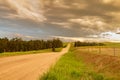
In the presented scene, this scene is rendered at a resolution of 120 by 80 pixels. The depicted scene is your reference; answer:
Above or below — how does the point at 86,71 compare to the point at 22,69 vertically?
above

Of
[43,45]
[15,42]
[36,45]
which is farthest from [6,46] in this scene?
[43,45]

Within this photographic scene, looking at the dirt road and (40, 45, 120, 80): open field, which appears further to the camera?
the dirt road

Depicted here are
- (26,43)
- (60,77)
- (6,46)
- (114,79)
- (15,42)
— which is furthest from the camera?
(26,43)

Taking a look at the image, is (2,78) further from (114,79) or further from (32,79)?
(114,79)

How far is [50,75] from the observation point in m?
14.1

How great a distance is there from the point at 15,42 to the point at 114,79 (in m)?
116

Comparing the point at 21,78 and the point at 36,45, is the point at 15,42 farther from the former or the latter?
the point at 21,78

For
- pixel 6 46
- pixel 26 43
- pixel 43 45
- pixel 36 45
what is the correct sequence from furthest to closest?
pixel 43 45 → pixel 36 45 → pixel 26 43 → pixel 6 46

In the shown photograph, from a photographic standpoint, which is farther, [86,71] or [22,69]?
[22,69]

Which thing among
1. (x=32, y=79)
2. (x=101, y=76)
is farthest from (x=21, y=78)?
(x=101, y=76)

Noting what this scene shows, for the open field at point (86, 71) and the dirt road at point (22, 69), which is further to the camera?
the dirt road at point (22, 69)

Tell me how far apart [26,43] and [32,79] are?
124 m

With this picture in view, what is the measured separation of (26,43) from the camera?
13962cm

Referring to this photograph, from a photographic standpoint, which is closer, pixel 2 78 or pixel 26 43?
pixel 2 78
